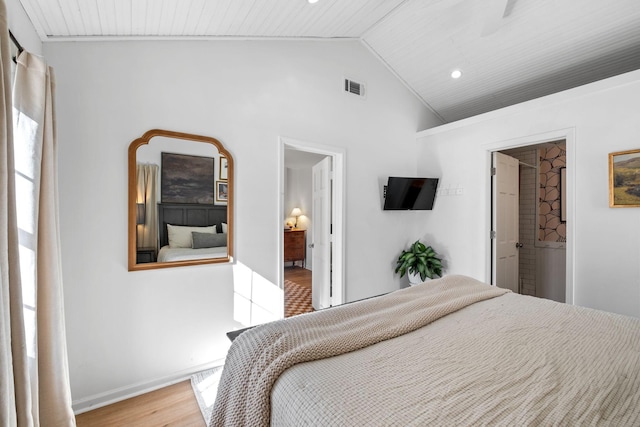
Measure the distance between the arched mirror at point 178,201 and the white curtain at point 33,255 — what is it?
542 mm

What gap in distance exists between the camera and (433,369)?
3.34 ft

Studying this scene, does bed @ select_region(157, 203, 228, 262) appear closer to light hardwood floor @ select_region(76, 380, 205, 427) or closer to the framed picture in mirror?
the framed picture in mirror

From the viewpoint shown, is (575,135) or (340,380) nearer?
(340,380)

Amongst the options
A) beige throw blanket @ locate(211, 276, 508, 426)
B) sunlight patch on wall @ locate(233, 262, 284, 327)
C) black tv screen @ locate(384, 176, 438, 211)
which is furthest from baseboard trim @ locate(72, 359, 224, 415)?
black tv screen @ locate(384, 176, 438, 211)

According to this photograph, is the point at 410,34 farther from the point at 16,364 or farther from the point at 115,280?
the point at 16,364

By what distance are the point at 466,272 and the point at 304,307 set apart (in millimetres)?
2074

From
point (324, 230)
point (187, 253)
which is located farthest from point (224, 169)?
point (324, 230)

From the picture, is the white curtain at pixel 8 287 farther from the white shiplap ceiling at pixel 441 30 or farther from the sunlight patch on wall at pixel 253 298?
the sunlight patch on wall at pixel 253 298

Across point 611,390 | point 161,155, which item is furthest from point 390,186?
point 611,390

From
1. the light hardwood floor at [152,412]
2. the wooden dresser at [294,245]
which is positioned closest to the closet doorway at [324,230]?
the light hardwood floor at [152,412]

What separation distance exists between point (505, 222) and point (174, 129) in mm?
3622

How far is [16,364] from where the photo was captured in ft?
3.52

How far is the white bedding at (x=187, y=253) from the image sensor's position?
86.5 inches

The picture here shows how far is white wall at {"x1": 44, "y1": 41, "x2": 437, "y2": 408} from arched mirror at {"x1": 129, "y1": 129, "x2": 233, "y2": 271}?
75 mm
